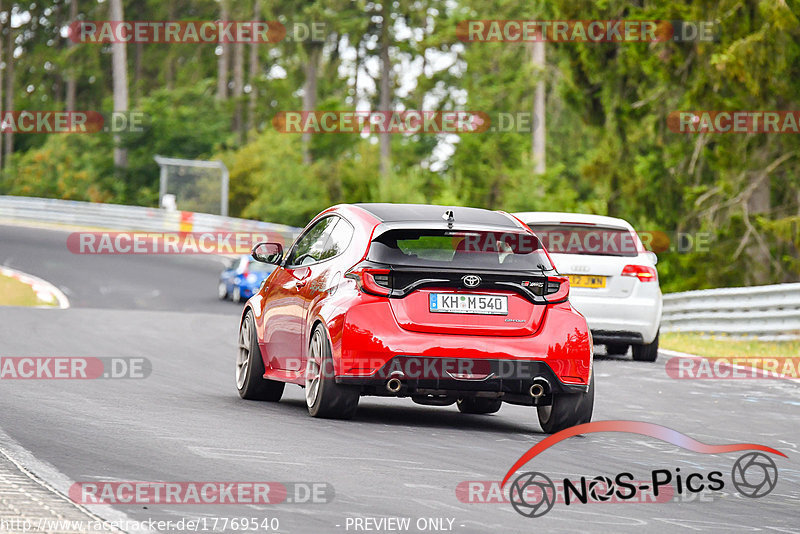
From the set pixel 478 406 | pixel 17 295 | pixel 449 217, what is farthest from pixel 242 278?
pixel 449 217

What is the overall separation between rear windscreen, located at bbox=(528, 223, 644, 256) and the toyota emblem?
22.7 feet

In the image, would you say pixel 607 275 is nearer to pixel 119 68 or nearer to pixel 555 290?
pixel 555 290

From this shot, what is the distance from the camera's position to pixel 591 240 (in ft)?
55.3

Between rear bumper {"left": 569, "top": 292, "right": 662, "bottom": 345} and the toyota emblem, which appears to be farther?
rear bumper {"left": 569, "top": 292, "right": 662, "bottom": 345}

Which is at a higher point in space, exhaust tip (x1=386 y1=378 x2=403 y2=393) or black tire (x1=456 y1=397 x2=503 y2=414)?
exhaust tip (x1=386 y1=378 x2=403 y2=393)

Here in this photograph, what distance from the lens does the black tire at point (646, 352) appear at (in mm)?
17016

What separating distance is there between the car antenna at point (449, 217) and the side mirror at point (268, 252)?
1.59 meters

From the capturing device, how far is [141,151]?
2662 inches

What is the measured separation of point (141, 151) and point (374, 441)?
60.2 meters

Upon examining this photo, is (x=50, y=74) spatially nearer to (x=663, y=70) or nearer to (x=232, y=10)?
(x=232, y=10)

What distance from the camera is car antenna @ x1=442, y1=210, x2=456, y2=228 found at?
32.3ft

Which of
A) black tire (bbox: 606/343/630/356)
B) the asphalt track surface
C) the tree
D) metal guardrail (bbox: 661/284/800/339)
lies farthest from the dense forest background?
the asphalt track surface

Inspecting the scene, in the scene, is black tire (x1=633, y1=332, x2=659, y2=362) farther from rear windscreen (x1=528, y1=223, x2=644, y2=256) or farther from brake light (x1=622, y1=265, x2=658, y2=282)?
rear windscreen (x1=528, y1=223, x2=644, y2=256)

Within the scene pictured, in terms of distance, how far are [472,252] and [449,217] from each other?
32 cm
